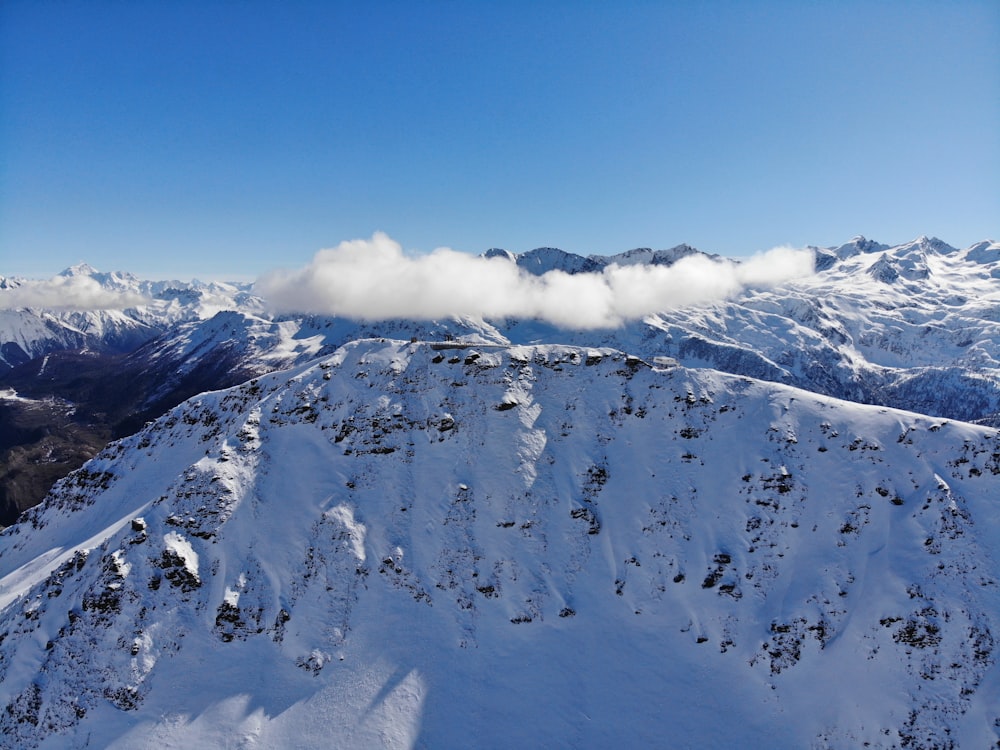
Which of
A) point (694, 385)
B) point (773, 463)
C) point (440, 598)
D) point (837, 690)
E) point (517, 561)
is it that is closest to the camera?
point (837, 690)

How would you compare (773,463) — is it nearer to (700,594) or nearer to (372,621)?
(700,594)

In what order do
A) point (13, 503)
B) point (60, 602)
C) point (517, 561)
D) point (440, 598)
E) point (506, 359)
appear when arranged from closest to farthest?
point (60, 602), point (440, 598), point (517, 561), point (506, 359), point (13, 503)

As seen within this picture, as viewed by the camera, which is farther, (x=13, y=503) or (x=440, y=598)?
(x=13, y=503)

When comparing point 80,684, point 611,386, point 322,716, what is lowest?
point 322,716

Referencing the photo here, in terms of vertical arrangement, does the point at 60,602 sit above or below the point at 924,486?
below

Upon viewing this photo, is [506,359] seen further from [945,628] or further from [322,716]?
[945,628]

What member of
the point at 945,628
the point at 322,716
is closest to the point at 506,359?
the point at 322,716
